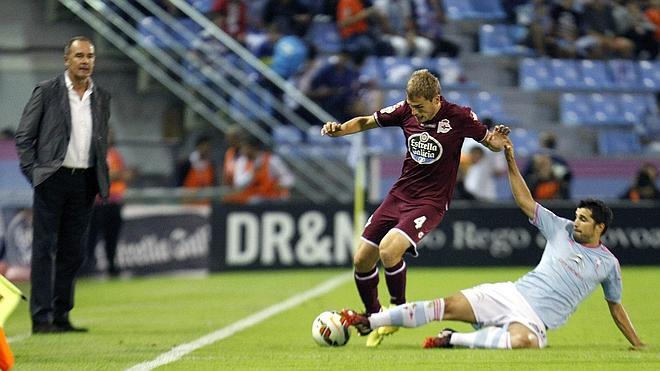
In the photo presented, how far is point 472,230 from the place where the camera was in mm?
19031

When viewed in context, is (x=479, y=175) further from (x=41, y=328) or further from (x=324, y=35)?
(x=41, y=328)

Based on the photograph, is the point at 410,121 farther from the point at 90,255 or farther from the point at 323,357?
the point at 90,255

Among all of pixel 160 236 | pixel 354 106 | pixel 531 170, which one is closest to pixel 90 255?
pixel 160 236

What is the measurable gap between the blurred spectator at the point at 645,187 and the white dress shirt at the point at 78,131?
1199 cm

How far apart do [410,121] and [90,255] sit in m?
9.64

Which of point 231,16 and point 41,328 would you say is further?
point 231,16

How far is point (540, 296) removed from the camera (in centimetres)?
797

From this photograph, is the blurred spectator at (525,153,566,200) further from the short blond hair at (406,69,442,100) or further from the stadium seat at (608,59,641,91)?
the short blond hair at (406,69,442,100)

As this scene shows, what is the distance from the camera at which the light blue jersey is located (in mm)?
7977

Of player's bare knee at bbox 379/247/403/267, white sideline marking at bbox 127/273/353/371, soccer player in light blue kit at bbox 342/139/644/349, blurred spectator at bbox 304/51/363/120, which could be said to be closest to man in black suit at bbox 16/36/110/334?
white sideline marking at bbox 127/273/353/371

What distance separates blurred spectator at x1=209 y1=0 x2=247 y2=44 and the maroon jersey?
538 inches

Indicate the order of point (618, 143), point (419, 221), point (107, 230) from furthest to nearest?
point (618, 143) < point (107, 230) < point (419, 221)

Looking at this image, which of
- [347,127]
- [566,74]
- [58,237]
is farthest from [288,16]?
[347,127]

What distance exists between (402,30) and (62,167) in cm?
1453
